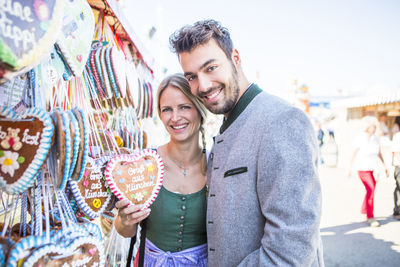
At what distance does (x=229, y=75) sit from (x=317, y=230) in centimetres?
73

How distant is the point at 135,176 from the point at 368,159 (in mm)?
4235

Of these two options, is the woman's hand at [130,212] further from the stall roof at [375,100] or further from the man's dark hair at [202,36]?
the stall roof at [375,100]

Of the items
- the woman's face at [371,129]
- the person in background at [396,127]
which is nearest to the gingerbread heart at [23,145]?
the woman's face at [371,129]

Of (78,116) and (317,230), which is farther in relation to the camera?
(317,230)

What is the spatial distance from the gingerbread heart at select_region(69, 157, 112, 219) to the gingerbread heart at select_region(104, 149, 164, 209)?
31 mm

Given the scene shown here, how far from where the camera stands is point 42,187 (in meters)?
0.64

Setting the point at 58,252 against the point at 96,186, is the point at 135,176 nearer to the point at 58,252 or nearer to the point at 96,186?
the point at 96,186

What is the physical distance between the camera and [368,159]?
3947 millimetres

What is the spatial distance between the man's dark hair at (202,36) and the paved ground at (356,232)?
321 centimetres

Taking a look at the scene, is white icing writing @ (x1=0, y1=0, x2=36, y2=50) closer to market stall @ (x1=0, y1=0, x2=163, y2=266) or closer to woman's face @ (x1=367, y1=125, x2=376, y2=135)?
market stall @ (x1=0, y1=0, x2=163, y2=266)

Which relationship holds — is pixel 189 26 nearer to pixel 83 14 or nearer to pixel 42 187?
pixel 83 14

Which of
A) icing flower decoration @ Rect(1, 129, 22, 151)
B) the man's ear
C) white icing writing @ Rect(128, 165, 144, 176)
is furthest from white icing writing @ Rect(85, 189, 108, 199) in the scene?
the man's ear

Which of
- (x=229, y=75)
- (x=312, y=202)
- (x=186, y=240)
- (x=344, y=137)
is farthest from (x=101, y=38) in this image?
(x=344, y=137)

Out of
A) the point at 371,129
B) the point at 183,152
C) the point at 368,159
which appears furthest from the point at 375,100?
the point at 183,152
